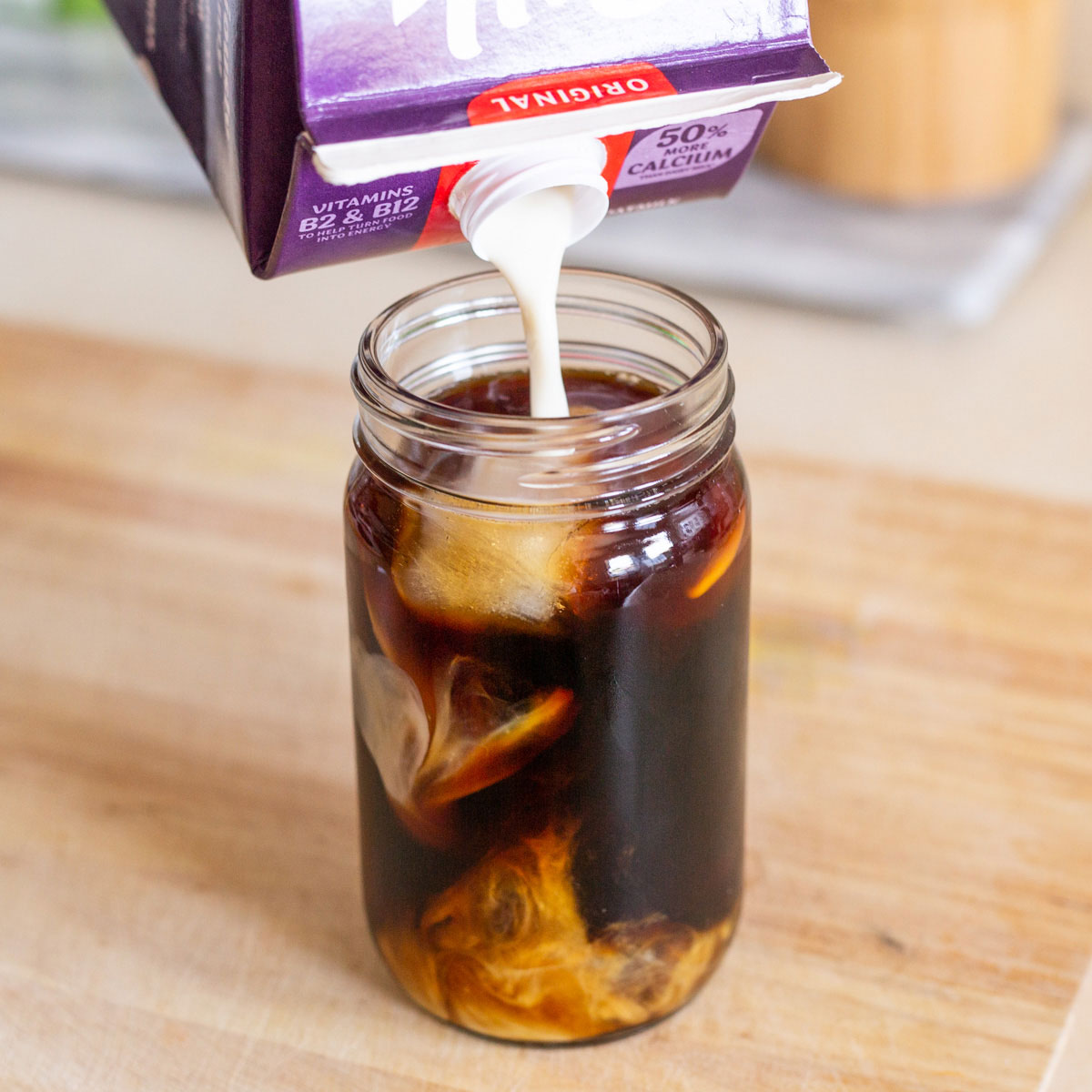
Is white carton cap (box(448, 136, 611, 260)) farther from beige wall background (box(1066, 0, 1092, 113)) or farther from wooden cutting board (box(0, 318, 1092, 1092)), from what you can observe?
beige wall background (box(1066, 0, 1092, 113))

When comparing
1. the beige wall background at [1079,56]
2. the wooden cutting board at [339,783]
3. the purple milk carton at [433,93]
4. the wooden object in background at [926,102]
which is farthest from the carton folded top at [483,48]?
the beige wall background at [1079,56]

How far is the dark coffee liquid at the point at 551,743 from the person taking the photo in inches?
20.9

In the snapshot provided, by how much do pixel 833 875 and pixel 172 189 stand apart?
3.61 feet

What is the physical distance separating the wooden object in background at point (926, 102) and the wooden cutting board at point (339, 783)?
551mm

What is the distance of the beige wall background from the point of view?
162cm

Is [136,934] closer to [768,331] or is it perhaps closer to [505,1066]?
[505,1066]

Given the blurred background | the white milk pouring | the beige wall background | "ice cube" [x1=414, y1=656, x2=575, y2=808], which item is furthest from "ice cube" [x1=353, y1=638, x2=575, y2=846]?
the beige wall background

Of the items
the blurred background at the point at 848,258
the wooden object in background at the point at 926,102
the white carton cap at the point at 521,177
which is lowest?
the blurred background at the point at 848,258

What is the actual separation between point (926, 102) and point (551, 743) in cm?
102

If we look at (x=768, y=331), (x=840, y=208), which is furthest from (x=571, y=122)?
(x=840, y=208)

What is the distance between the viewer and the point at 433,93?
47cm

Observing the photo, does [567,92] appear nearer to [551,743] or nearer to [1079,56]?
[551,743]

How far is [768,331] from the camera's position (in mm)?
1253

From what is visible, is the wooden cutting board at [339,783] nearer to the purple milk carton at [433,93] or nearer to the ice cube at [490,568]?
the ice cube at [490,568]
